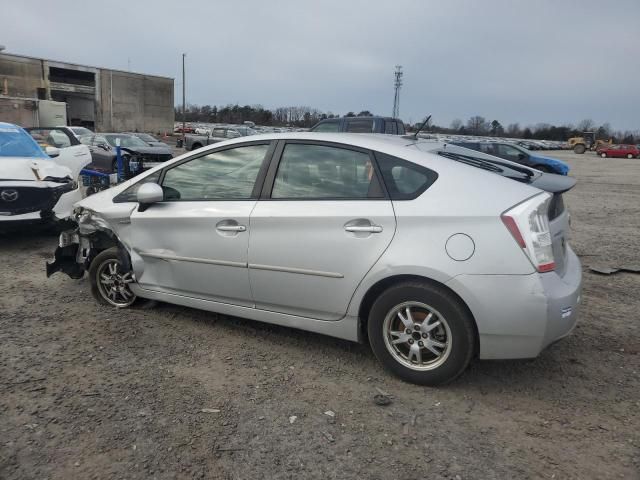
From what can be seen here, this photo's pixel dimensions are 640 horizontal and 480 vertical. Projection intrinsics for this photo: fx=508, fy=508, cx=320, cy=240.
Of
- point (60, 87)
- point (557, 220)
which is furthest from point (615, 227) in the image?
point (60, 87)

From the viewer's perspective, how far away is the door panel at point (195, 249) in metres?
3.67

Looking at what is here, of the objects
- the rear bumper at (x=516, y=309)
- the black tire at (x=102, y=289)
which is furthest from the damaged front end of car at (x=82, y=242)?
the rear bumper at (x=516, y=309)

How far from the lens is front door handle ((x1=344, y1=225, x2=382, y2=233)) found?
3.15 m

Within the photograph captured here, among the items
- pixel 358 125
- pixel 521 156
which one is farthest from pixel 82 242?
pixel 521 156

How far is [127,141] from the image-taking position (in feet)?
63.2

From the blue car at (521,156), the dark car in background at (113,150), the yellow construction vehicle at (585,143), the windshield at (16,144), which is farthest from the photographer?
the yellow construction vehicle at (585,143)

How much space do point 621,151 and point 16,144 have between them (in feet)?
183

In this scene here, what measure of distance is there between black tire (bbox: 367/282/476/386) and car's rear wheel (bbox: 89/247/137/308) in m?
2.31

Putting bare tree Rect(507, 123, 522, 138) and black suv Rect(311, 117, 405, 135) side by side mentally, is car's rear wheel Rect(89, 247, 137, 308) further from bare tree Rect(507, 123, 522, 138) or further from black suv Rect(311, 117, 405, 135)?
bare tree Rect(507, 123, 522, 138)

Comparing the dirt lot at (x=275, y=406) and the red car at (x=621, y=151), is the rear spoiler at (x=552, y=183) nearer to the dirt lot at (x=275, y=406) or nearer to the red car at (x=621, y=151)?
the dirt lot at (x=275, y=406)

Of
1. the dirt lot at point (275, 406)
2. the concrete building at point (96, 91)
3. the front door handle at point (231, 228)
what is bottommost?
the dirt lot at point (275, 406)

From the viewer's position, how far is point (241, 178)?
3.79 m

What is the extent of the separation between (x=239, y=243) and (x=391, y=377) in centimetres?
140

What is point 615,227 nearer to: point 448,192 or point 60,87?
point 448,192
